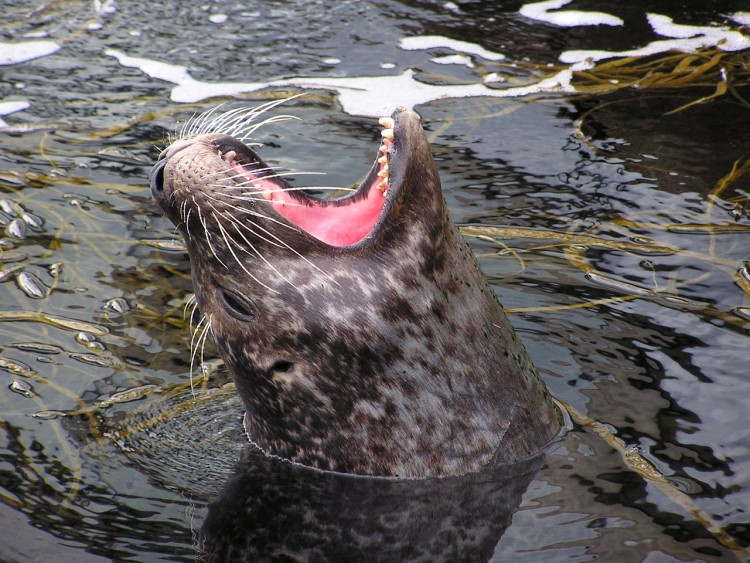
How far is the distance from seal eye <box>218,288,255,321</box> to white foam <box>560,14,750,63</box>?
5331mm

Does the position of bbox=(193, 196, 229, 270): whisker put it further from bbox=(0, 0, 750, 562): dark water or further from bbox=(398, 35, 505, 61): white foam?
→ bbox=(398, 35, 505, 61): white foam

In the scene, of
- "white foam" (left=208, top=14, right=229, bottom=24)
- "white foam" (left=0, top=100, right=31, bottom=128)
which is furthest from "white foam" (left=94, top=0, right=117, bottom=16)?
"white foam" (left=0, top=100, right=31, bottom=128)

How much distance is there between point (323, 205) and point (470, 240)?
2286 mm

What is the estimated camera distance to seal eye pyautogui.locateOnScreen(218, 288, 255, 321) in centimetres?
417

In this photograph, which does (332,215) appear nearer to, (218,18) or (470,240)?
(470,240)

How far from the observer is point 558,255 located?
6.14 metres

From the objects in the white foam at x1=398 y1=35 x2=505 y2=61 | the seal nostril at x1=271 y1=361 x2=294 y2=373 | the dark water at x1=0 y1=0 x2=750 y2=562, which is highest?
the white foam at x1=398 y1=35 x2=505 y2=61

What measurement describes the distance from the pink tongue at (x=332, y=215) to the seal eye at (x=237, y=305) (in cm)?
38

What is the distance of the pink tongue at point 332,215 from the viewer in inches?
163

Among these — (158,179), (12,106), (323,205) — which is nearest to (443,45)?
(12,106)

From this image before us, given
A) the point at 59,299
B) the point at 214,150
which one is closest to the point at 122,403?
the point at 59,299

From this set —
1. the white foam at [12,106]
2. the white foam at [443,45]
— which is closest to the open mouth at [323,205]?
the white foam at [12,106]

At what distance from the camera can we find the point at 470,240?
640 cm

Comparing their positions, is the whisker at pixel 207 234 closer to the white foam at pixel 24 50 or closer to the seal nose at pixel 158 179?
the seal nose at pixel 158 179
